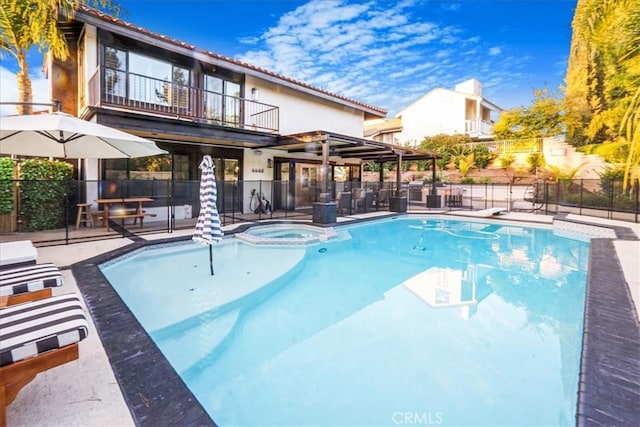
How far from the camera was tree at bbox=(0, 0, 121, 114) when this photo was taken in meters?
7.63

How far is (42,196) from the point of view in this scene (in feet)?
27.2

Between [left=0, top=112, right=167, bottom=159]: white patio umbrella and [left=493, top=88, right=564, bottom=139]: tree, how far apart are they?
2578 cm

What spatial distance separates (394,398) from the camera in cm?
279

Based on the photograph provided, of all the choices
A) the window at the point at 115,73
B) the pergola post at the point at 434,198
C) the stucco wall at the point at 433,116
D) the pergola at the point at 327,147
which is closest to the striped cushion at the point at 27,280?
the window at the point at 115,73

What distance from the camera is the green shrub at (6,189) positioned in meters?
7.67

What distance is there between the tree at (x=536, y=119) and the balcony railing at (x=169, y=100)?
20.1m

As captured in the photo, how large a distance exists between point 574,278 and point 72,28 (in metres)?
14.6

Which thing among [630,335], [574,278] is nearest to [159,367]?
[630,335]

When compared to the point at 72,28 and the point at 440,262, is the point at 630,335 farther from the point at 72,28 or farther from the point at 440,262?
the point at 72,28

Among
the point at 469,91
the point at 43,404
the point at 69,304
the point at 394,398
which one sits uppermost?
the point at 469,91

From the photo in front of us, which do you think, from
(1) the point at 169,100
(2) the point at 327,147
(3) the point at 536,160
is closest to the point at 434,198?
(2) the point at 327,147

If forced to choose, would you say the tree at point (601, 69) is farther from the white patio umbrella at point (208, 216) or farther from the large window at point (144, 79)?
the large window at point (144, 79)

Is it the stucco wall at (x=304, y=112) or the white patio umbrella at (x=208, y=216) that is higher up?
the stucco wall at (x=304, y=112)

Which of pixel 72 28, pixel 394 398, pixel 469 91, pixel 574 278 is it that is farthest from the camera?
pixel 469 91
